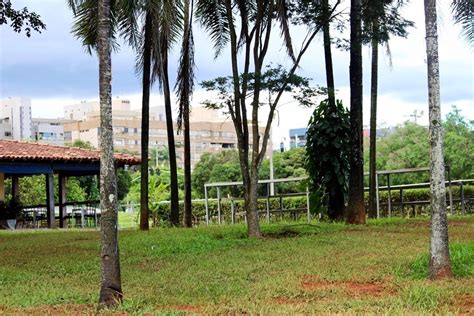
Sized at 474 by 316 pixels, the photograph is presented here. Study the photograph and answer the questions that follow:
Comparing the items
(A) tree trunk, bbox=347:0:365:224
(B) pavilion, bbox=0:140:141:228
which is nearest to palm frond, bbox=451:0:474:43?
(A) tree trunk, bbox=347:0:365:224

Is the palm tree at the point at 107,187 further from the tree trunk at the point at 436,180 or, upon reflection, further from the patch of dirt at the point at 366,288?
the tree trunk at the point at 436,180

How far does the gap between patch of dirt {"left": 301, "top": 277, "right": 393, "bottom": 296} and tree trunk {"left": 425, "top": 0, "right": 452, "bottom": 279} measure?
79 centimetres

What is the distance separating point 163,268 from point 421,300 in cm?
441

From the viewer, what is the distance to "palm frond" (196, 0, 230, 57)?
15.2m

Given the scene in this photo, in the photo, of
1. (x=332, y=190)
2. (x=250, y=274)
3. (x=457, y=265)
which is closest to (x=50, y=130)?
(x=332, y=190)

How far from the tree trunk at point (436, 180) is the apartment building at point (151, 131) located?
6394 centimetres

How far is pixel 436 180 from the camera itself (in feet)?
26.5

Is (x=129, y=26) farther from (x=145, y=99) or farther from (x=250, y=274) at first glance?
(x=250, y=274)

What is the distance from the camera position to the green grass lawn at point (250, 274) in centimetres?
662

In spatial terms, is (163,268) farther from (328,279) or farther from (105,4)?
(105,4)

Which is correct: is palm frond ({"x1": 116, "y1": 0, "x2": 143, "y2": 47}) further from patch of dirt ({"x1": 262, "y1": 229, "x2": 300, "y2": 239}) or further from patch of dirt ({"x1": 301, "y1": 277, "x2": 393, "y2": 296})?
patch of dirt ({"x1": 301, "y1": 277, "x2": 393, "y2": 296})

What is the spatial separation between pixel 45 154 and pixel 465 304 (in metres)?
17.8

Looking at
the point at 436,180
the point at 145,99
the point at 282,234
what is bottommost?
the point at 282,234

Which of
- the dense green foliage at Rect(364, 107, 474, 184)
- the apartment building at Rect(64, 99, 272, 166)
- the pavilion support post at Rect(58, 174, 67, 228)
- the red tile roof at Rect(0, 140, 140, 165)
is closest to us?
the red tile roof at Rect(0, 140, 140, 165)
